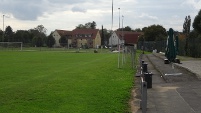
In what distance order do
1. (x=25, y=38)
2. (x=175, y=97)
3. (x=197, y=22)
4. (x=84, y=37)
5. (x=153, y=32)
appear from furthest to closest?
(x=84, y=37) → (x=25, y=38) → (x=153, y=32) → (x=197, y=22) → (x=175, y=97)

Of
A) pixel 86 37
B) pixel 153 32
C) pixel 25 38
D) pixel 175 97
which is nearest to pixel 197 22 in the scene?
pixel 175 97

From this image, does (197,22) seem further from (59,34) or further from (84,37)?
(59,34)

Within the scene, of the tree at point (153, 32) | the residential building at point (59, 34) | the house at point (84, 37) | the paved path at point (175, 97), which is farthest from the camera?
the residential building at point (59, 34)

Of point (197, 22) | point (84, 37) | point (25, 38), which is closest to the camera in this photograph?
point (197, 22)

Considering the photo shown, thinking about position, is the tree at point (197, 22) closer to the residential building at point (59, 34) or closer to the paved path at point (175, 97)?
the paved path at point (175, 97)

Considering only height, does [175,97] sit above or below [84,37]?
below

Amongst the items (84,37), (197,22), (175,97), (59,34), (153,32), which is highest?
(197,22)

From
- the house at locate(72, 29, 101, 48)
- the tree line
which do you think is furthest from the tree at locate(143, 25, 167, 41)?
the house at locate(72, 29, 101, 48)

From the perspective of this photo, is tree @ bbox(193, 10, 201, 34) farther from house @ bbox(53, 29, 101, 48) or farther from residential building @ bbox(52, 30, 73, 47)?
residential building @ bbox(52, 30, 73, 47)

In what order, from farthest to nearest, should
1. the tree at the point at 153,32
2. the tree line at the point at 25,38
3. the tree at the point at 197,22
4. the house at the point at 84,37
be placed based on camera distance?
1. the house at the point at 84,37
2. the tree line at the point at 25,38
3. the tree at the point at 153,32
4. the tree at the point at 197,22

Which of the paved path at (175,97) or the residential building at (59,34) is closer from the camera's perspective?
the paved path at (175,97)

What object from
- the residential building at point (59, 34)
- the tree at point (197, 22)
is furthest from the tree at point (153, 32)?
the residential building at point (59, 34)

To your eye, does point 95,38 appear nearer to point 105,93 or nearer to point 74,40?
point 74,40

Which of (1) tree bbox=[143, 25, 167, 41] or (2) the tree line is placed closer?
(1) tree bbox=[143, 25, 167, 41]
